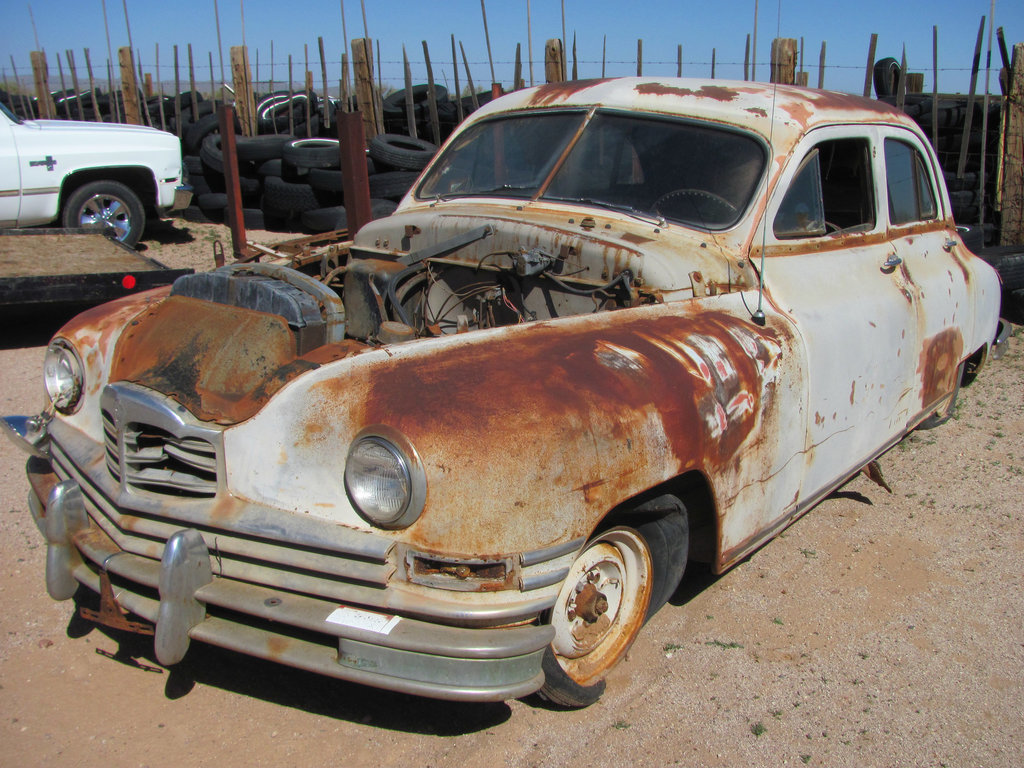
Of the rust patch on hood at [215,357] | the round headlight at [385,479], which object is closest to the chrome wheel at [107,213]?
the rust patch on hood at [215,357]

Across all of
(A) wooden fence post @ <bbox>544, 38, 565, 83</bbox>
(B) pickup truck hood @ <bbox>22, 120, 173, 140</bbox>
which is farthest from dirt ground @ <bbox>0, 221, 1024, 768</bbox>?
(A) wooden fence post @ <bbox>544, 38, 565, 83</bbox>

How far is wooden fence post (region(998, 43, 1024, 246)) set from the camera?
354 inches

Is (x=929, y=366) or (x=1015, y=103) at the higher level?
(x=1015, y=103)

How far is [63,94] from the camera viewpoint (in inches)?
607

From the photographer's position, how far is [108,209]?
30.1 feet

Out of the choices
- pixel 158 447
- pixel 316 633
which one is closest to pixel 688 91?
pixel 158 447

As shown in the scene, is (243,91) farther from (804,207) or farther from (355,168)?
(804,207)

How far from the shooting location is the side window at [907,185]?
13.7 ft

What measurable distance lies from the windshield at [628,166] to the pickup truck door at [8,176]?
602 centimetres

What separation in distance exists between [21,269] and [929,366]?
20.6ft

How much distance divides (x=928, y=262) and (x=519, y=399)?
2.96 m

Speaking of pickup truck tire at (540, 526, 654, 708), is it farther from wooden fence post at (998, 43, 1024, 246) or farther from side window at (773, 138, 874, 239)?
wooden fence post at (998, 43, 1024, 246)

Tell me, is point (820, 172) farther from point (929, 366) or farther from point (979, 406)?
point (979, 406)

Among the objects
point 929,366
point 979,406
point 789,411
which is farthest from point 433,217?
point 979,406
